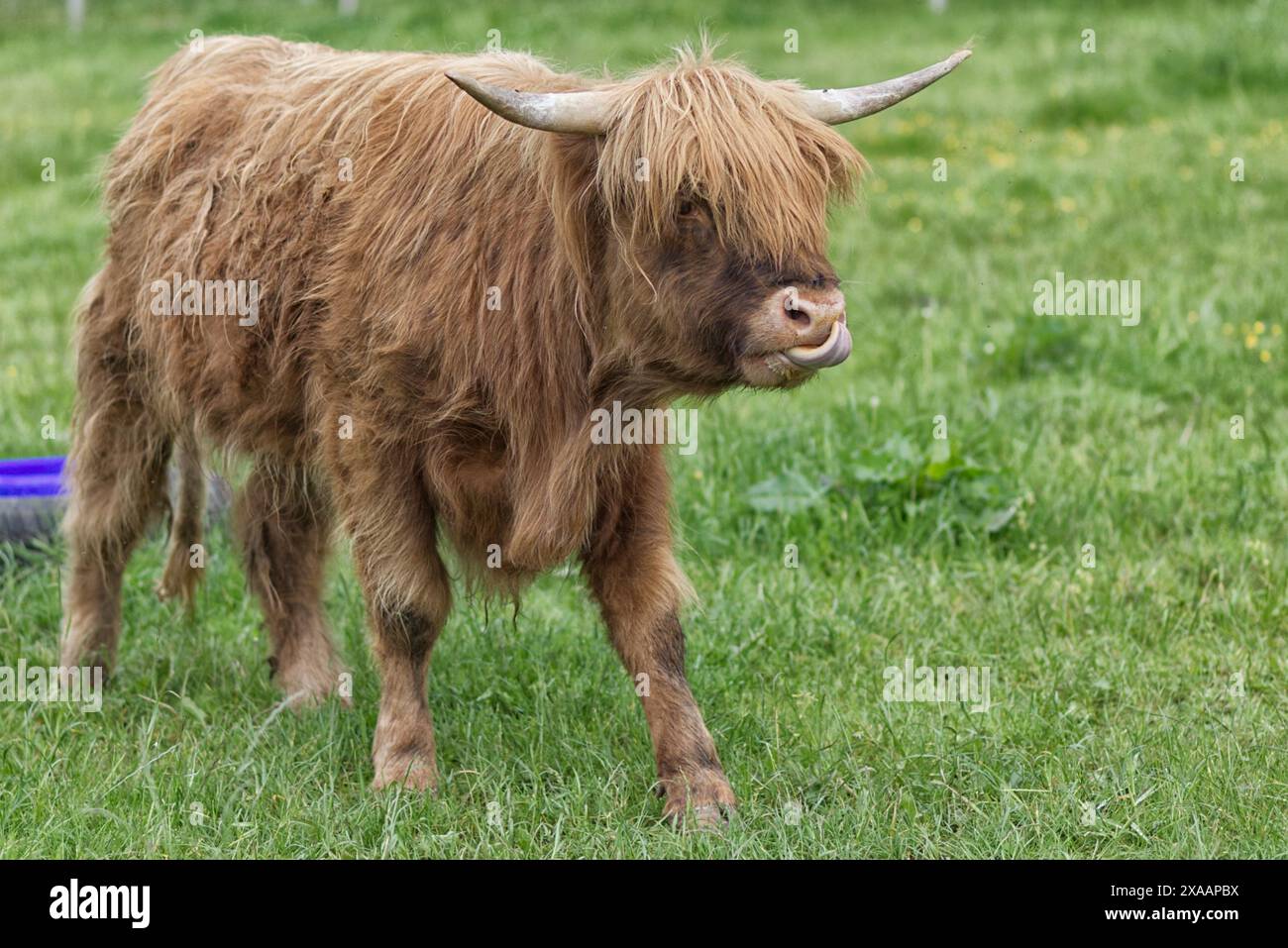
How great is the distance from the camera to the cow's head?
3504 mm

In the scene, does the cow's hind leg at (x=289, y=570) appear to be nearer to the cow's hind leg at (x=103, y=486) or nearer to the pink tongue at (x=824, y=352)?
Result: the cow's hind leg at (x=103, y=486)

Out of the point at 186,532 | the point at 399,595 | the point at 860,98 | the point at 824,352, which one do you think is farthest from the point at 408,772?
the point at 860,98

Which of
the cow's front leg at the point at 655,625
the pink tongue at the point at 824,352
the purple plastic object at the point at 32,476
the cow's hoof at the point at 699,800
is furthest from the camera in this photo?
the purple plastic object at the point at 32,476

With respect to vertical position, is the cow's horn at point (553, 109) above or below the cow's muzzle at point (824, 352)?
above

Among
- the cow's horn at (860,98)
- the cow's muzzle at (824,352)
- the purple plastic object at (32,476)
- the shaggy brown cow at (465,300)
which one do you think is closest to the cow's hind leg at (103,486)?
the shaggy brown cow at (465,300)

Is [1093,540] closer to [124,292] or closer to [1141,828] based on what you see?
[1141,828]

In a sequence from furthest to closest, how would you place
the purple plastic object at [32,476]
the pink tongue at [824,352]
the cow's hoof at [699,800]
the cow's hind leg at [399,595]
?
the purple plastic object at [32,476] < the cow's hind leg at [399,595] < the cow's hoof at [699,800] < the pink tongue at [824,352]

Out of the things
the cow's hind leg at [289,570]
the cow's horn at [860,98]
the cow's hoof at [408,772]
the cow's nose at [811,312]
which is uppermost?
the cow's horn at [860,98]

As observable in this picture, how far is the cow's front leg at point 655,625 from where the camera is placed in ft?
13.4

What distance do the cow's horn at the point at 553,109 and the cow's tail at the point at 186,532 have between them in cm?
213

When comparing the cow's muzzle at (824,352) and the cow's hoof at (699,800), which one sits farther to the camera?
the cow's hoof at (699,800)

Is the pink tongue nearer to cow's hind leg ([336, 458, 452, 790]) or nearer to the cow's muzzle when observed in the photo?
the cow's muzzle

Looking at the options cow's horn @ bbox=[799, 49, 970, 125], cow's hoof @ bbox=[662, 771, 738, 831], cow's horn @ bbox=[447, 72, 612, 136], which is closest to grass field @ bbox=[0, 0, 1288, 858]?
cow's hoof @ bbox=[662, 771, 738, 831]

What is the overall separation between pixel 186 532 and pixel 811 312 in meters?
2.65
